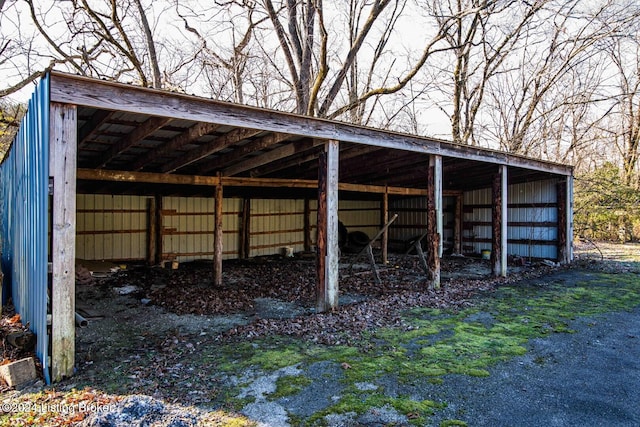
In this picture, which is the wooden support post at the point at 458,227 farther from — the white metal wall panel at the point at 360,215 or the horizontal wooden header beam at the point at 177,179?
the horizontal wooden header beam at the point at 177,179

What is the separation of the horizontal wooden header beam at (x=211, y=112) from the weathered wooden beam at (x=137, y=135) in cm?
34

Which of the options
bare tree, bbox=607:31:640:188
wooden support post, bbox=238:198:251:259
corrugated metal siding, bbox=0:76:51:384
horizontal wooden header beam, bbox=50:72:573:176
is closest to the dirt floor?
corrugated metal siding, bbox=0:76:51:384

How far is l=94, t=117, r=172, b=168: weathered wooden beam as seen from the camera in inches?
172

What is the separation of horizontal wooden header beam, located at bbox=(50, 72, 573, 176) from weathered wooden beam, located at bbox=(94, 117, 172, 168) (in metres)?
0.34

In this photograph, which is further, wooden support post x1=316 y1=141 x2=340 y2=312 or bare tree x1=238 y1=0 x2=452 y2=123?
bare tree x1=238 y1=0 x2=452 y2=123

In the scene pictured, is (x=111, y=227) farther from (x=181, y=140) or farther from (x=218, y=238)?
(x=181, y=140)

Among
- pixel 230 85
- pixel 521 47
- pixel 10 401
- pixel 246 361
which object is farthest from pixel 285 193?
pixel 521 47

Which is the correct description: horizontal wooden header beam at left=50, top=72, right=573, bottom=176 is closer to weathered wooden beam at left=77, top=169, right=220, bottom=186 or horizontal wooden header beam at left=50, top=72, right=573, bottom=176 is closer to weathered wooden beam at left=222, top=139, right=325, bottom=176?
weathered wooden beam at left=222, top=139, right=325, bottom=176

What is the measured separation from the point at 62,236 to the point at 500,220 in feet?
26.6

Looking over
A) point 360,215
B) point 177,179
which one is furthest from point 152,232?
point 360,215

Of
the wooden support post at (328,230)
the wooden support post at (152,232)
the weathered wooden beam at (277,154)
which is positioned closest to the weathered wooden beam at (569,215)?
the wooden support post at (328,230)

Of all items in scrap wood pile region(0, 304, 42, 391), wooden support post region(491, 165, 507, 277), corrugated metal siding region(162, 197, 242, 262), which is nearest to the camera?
scrap wood pile region(0, 304, 42, 391)

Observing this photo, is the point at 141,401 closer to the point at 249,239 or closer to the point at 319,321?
the point at 319,321

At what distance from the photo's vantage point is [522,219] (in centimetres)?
1154
